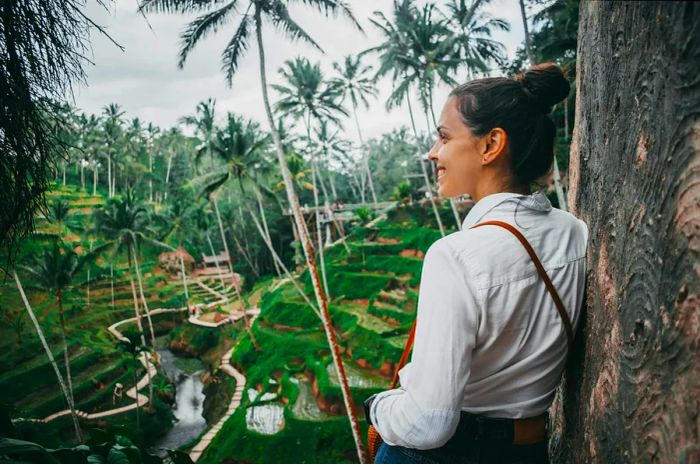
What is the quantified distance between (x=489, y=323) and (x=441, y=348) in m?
0.13

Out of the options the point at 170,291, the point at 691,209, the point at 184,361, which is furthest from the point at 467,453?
the point at 170,291

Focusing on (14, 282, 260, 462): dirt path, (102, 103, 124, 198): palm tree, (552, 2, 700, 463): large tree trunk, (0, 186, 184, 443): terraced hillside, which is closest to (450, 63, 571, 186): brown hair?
(552, 2, 700, 463): large tree trunk

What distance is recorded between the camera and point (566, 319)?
37.1 inches

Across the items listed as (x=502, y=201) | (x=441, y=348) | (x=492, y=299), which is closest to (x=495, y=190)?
(x=502, y=201)

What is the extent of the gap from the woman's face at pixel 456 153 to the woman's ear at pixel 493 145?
0.04ft

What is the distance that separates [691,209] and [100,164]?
53.4 meters

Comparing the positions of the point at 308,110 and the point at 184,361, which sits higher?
the point at 308,110

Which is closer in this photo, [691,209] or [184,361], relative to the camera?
[691,209]

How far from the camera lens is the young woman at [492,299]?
814mm

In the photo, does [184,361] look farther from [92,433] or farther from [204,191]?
[92,433]

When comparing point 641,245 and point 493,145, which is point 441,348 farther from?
point 493,145

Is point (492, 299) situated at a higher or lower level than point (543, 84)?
lower

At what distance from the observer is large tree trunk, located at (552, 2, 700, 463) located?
565 mm

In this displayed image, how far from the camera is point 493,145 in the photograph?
1021 millimetres
